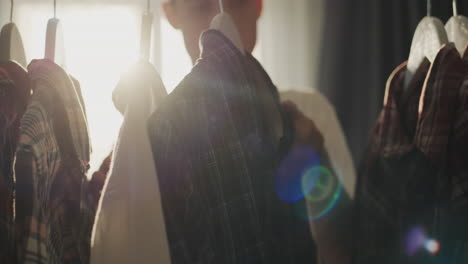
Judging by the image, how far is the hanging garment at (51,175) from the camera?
48 cm

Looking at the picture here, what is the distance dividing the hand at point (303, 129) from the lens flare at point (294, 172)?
0.01m

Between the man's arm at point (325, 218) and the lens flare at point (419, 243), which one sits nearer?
the lens flare at point (419, 243)

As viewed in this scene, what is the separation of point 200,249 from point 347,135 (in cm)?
95

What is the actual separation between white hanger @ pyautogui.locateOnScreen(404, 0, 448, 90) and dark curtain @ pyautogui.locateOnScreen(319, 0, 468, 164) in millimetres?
555

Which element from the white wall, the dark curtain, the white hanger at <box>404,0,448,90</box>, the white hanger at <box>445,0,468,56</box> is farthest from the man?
the white wall

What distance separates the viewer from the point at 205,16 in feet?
2.32

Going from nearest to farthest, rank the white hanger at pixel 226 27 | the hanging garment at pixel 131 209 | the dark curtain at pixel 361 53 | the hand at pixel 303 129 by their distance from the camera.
Answer: the hanging garment at pixel 131 209 → the white hanger at pixel 226 27 → the hand at pixel 303 129 → the dark curtain at pixel 361 53

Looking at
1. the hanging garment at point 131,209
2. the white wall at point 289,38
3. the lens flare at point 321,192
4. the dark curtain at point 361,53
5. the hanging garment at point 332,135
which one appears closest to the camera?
the hanging garment at point 131,209

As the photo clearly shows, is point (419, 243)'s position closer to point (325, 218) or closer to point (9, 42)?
point (325, 218)

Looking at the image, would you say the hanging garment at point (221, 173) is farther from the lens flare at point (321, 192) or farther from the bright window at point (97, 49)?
the bright window at point (97, 49)

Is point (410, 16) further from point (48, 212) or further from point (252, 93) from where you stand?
point (48, 212)

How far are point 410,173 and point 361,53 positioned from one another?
86 cm

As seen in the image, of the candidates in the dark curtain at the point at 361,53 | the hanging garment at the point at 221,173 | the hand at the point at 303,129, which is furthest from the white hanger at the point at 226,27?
the dark curtain at the point at 361,53

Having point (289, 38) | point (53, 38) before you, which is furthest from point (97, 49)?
point (53, 38)
